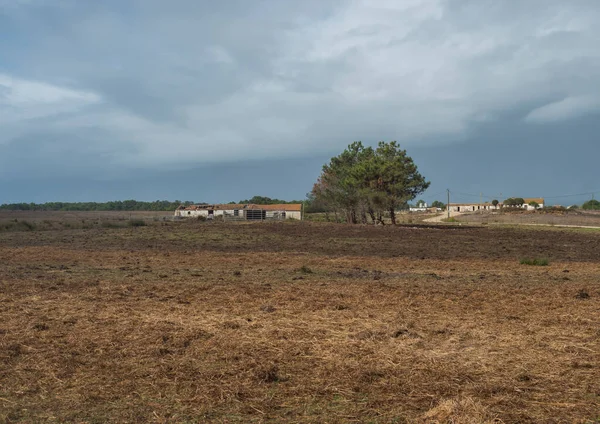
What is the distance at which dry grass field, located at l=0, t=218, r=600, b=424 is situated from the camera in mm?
5246

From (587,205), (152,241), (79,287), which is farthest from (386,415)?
(587,205)

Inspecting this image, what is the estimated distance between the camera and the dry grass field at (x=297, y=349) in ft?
17.2

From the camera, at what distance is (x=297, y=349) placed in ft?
24.4

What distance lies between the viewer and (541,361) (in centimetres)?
679

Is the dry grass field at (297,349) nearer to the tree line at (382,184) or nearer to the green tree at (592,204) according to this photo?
the tree line at (382,184)

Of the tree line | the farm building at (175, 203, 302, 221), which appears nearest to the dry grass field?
the tree line

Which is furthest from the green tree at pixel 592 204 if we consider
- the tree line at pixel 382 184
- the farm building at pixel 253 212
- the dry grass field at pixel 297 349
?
the dry grass field at pixel 297 349

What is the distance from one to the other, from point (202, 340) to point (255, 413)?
2977 mm

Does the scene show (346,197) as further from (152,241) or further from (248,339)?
(248,339)

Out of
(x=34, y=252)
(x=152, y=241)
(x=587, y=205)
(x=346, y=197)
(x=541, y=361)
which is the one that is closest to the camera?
(x=541, y=361)

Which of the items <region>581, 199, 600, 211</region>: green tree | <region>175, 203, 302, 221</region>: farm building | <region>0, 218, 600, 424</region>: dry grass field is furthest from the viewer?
<region>581, 199, 600, 211</region>: green tree

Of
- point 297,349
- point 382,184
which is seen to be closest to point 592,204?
point 382,184

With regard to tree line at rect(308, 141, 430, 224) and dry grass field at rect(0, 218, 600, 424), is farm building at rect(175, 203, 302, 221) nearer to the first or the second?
tree line at rect(308, 141, 430, 224)

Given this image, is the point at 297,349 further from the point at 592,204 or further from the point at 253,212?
the point at 592,204
